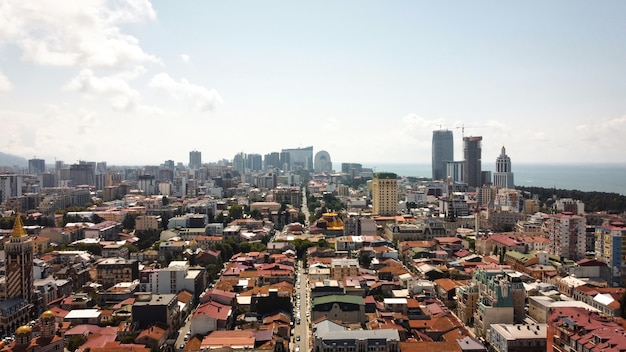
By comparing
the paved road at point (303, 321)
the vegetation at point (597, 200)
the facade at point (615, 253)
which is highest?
the vegetation at point (597, 200)

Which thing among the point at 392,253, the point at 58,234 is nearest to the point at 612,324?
the point at 392,253

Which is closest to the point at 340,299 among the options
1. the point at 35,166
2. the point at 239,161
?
the point at 35,166

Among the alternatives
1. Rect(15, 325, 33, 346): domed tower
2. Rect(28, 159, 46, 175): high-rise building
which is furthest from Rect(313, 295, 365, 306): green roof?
Rect(28, 159, 46, 175): high-rise building

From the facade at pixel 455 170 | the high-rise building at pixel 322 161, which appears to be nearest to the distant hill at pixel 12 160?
the high-rise building at pixel 322 161

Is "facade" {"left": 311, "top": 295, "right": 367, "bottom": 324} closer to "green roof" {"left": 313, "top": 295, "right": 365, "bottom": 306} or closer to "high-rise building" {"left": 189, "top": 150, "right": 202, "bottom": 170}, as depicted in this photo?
"green roof" {"left": 313, "top": 295, "right": 365, "bottom": 306}

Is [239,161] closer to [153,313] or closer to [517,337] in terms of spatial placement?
[153,313]

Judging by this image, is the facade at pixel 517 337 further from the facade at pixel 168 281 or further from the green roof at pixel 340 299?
the facade at pixel 168 281
